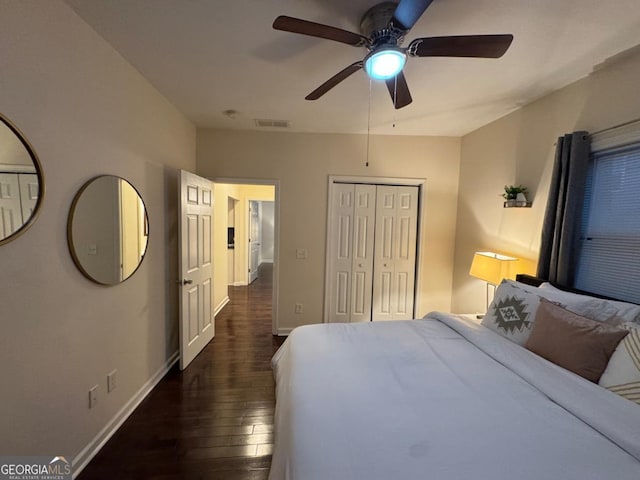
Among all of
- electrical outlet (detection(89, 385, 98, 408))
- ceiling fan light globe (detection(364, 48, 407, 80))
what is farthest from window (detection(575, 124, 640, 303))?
electrical outlet (detection(89, 385, 98, 408))

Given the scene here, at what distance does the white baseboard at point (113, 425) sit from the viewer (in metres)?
1.52

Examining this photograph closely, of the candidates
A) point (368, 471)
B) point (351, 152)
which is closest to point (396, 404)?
point (368, 471)

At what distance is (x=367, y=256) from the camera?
3436 millimetres

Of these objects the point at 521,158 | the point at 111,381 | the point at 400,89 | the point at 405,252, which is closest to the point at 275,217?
the point at 405,252

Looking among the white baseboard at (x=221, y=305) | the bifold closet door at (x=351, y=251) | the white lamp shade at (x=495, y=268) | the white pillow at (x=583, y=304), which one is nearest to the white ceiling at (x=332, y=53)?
the bifold closet door at (x=351, y=251)

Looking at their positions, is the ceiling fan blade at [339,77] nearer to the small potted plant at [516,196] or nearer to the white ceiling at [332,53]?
the white ceiling at [332,53]

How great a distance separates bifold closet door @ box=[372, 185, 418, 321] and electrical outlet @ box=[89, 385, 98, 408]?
283 centimetres

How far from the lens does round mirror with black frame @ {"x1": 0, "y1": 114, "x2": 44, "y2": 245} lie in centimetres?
108

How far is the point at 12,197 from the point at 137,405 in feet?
5.78

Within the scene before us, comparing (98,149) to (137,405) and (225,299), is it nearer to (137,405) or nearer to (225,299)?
(137,405)

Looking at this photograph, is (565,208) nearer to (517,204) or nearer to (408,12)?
(517,204)

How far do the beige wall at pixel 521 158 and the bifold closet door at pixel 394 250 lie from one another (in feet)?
1.89

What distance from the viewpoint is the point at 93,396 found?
5.32 feet

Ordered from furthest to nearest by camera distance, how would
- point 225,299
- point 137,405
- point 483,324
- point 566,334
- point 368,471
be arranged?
point 225,299 → point 137,405 → point 483,324 → point 566,334 → point 368,471
